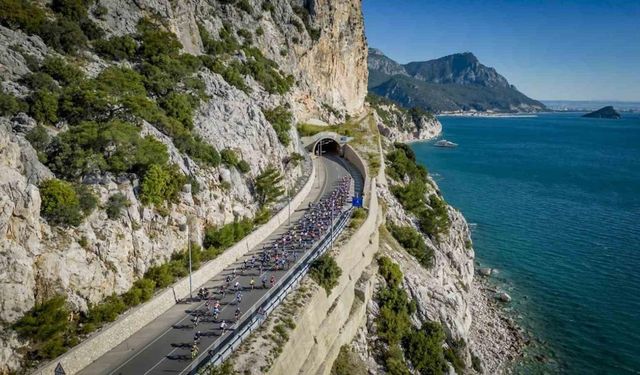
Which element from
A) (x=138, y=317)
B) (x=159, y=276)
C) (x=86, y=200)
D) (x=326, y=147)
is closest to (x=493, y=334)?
(x=159, y=276)

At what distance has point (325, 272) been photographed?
33438mm

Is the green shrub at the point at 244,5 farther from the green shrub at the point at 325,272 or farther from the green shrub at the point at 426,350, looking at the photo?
the green shrub at the point at 426,350

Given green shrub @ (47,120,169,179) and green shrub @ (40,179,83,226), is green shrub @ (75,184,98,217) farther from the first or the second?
green shrub @ (47,120,169,179)

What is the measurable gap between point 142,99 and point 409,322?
99.1 feet

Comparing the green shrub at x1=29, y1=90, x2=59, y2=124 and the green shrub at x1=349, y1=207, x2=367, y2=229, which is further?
the green shrub at x1=349, y1=207, x2=367, y2=229

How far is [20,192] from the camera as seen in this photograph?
2422 cm

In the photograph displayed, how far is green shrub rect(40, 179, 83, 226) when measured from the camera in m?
25.6

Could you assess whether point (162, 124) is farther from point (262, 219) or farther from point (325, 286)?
point (325, 286)

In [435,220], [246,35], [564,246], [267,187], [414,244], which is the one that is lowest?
[564,246]

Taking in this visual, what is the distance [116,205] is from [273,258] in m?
12.3

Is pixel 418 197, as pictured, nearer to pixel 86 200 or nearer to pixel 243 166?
pixel 243 166

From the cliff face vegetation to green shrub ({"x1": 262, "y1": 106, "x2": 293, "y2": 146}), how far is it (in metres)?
0.22

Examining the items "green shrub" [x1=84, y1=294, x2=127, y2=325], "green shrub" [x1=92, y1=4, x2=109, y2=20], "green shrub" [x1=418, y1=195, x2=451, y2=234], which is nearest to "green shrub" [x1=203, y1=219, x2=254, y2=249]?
"green shrub" [x1=84, y1=294, x2=127, y2=325]

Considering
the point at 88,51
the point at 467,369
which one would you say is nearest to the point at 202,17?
the point at 88,51
